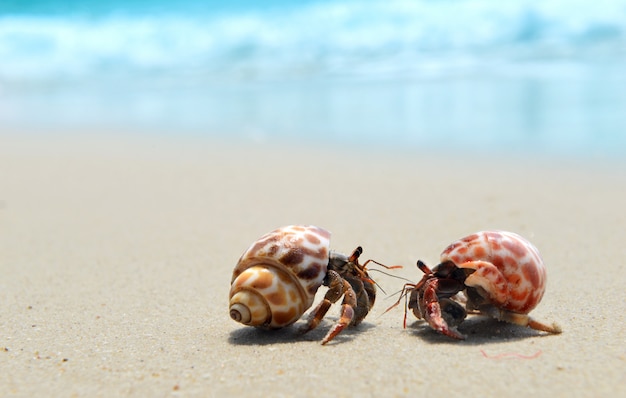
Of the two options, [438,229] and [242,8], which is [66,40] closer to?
[242,8]

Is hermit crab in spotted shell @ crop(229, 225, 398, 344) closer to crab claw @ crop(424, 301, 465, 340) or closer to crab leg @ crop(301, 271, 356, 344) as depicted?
crab leg @ crop(301, 271, 356, 344)

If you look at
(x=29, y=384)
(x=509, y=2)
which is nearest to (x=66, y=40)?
(x=509, y=2)

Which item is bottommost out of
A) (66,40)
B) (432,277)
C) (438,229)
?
(438,229)

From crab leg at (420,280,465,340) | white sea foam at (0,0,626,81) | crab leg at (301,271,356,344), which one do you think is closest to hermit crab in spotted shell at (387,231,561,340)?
crab leg at (420,280,465,340)

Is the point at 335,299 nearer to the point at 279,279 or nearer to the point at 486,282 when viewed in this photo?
the point at 279,279

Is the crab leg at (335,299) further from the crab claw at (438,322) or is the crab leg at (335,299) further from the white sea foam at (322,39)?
the white sea foam at (322,39)

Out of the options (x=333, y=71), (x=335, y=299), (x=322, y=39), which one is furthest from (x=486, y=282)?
(x=322, y=39)
